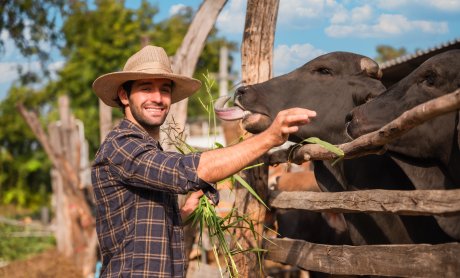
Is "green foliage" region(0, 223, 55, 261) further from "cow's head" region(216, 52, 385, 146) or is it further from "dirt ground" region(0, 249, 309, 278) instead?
"cow's head" region(216, 52, 385, 146)

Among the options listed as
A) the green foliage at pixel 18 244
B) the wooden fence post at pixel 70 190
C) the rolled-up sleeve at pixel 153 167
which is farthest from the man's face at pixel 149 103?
the green foliage at pixel 18 244

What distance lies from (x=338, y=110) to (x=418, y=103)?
98 centimetres

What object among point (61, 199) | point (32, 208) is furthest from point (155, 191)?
point (32, 208)

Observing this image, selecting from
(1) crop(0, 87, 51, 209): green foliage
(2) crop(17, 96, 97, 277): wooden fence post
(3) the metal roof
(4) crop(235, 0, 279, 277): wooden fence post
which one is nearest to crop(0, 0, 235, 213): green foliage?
(1) crop(0, 87, 51, 209): green foliage

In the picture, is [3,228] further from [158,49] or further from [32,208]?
[158,49]

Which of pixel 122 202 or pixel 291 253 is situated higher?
pixel 122 202

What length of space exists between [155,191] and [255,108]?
1.36 metres

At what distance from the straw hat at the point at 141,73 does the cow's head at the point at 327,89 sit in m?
0.88

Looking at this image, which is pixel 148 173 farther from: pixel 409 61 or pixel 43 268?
pixel 43 268

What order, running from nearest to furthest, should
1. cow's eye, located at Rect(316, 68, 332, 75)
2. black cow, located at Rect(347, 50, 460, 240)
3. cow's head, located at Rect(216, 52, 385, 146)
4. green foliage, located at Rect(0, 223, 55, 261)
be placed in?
1. black cow, located at Rect(347, 50, 460, 240)
2. cow's head, located at Rect(216, 52, 385, 146)
3. cow's eye, located at Rect(316, 68, 332, 75)
4. green foliage, located at Rect(0, 223, 55, 261)

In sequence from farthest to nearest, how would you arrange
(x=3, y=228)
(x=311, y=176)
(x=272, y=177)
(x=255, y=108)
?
1. (x=3, y=228)
2. (x=272, y=177)
3. (x=311, y=176)
4. (x=255, y=108)

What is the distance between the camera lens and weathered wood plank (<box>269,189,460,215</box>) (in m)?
3.53

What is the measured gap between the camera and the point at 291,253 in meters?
5.27

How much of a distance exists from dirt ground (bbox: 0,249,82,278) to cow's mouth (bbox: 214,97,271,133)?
9253 mm
